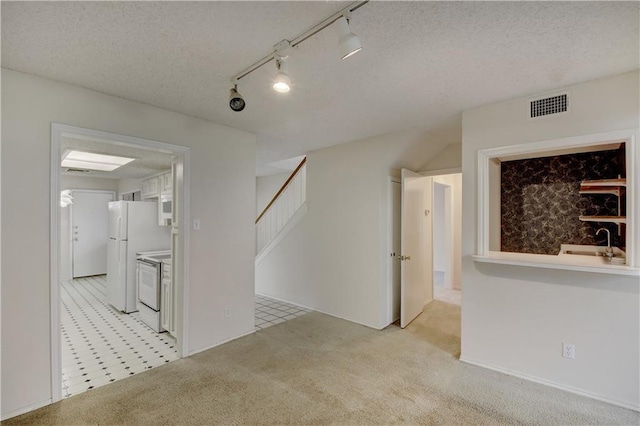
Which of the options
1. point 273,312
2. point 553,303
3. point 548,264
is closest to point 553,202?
point 548,264

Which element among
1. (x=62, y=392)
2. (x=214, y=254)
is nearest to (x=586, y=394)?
(x=214, y=254)

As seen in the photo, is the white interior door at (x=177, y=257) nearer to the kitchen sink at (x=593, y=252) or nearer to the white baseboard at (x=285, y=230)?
the white baseboard at (x=285, y=230)

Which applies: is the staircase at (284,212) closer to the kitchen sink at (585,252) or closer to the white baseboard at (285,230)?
the white baseboard at (285,230)

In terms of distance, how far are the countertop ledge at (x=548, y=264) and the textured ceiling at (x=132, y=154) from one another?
140 inches

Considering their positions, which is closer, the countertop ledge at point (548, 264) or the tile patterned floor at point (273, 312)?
the countertop ledge at point (548, 264)

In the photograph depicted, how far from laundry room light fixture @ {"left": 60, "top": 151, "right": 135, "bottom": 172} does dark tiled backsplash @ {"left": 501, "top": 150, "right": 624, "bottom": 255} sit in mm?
5297

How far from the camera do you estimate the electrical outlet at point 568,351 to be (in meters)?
2.36

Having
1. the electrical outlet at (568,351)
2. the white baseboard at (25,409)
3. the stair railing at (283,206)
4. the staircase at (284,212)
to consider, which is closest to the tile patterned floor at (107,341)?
the white baseboard at (25,409)

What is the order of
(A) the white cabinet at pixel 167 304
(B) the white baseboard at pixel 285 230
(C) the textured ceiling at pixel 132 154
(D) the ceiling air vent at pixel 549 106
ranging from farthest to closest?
(B) the white baseboard at pixel 285 230 → (C) the textured ceiling at pixel 132 154 → (A) the white cabinet at pixel 167 304 → (D) the ceiling air vent at pixel 549 106

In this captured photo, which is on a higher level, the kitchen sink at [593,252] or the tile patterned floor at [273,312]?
the kitchen sink at [593,252]

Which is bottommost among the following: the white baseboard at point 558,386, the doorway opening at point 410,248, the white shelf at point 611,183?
the white baseboard at point 558,386

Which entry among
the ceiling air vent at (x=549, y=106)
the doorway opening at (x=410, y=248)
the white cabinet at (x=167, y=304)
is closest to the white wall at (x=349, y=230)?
the doorway opening at (x=410, y=248)

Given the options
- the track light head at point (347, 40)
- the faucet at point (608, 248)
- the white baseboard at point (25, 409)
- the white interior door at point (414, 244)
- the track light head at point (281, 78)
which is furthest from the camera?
the white interior door at point (414, 244)

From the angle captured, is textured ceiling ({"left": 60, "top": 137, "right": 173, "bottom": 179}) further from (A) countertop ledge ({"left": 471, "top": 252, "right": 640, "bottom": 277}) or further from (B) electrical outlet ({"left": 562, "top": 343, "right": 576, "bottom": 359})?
(B) electrical outlet ({"left": 562, "top": 343, "right": 576, "bottom": 359})
